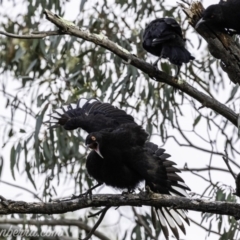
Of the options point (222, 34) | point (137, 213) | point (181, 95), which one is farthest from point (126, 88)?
point (222, 34)

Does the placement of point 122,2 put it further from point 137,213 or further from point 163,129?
point 137,213

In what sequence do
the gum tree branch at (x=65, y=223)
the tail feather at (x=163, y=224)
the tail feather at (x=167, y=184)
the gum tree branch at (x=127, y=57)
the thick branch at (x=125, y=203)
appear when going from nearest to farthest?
the thick branch at (x=125, y=203)
the gum tree branch at (x=127, y=57)
the tail feather at (x=167, y=184)
the tail feather at (x=163, y=224)
the gum tree branch at (x=65, y=223)

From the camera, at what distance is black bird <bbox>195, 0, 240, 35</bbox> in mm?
4800

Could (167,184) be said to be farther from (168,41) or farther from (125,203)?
(168,41)

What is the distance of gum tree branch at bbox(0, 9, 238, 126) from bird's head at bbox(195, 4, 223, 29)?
393mm

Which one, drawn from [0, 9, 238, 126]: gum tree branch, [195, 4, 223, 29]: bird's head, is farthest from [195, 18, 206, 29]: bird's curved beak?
[0, 9, 238, 126]: gum tree branch

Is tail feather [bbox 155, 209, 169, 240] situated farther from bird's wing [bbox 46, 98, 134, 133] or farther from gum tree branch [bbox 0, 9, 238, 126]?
gum tree branch [bbox 0, 9, 238, 126]

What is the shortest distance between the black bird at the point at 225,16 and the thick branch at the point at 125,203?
1.21 m

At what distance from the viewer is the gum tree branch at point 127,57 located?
173 inches

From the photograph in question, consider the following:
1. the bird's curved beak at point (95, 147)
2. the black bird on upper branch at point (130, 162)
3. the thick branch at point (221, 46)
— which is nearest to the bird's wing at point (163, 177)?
the black bird on upper branch at point (130, 162)

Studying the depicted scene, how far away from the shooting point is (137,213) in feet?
23.4

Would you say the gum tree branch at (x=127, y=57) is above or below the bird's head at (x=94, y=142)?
above

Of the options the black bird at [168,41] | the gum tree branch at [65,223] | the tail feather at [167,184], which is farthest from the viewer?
the gum tree branch at [65,223]

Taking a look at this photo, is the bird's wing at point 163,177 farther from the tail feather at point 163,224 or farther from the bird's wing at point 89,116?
the bird's wing at point 89,116
